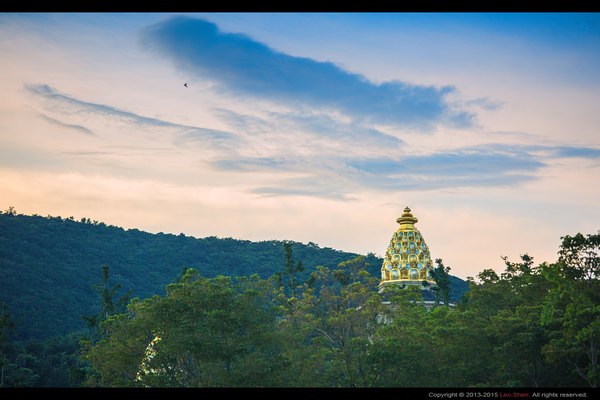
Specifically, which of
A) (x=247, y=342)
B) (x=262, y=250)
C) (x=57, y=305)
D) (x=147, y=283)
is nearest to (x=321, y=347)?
(x=247, y=342)

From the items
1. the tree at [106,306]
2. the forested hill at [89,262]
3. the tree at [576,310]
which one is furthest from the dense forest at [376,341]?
the forested hill at [89,262]

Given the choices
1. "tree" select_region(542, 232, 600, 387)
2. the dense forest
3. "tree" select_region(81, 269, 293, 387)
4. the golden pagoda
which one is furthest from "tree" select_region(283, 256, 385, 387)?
the golden pagoda

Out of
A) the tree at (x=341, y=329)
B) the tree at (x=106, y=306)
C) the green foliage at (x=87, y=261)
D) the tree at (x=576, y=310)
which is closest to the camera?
the tree at (x=576, y=310)

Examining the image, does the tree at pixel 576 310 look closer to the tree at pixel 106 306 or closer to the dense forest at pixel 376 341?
the dense forest at pixel 376 341

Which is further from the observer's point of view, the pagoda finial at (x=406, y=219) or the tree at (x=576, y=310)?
the pagoda finial at (x=406, y=219)

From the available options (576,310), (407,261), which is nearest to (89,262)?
(407,261)

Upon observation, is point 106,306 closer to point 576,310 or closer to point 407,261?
point 407,261

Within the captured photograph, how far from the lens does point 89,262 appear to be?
101 meters

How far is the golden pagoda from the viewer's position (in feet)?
262

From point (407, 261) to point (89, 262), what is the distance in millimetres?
40479

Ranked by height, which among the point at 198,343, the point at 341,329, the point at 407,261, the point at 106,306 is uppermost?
the point at 407,261

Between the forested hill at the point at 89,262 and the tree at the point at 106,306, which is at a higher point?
the forested hill at the point at 89,262

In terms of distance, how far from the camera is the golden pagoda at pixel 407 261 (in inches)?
3145

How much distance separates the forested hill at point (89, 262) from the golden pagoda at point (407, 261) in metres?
20.1
